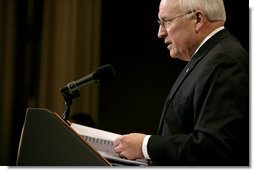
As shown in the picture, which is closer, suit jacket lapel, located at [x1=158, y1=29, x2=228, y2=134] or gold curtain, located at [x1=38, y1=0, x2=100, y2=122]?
suit jacket lapel, located at [x1=158, y1=29, x2=228, y2=134]

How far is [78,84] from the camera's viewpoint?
1.08 metres

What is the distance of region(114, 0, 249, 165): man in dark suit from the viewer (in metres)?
1.01

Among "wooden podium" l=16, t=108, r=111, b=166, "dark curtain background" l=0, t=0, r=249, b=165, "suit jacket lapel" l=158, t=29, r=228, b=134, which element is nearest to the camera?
"wooden podium" l=16, t=108, r=111, b=166

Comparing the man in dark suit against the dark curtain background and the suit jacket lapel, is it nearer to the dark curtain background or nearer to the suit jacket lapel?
the suit jacket lapel

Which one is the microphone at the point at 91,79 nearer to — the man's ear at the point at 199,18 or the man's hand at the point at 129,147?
the man's hand at the point at 129,147

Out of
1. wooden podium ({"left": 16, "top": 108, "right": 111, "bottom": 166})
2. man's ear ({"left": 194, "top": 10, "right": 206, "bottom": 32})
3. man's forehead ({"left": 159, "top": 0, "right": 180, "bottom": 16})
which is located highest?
man's forehead ({"left": 159, "top": 0, "right": 180, "bottom": 16})

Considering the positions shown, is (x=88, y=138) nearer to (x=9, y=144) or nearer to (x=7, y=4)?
(x=9, y=144)

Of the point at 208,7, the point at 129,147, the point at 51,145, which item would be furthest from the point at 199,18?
the point at 51,145

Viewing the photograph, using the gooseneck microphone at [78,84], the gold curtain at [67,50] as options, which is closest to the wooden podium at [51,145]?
the gooseneck microphone at [78,84]

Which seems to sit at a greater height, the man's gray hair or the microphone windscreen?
the man's gray hair

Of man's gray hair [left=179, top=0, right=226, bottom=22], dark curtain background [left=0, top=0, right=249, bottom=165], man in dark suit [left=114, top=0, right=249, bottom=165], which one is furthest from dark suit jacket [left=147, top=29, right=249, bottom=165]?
dark curtain background [left=0, top=0, right=249, bottom=165]

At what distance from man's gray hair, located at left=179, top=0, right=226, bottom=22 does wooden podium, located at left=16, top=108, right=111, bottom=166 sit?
1.64 ft

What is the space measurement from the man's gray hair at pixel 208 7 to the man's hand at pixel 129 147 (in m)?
0.38

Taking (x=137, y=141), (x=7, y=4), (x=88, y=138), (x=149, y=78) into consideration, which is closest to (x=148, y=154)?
(x=137, y=141)
